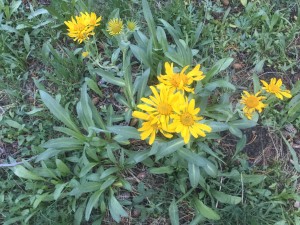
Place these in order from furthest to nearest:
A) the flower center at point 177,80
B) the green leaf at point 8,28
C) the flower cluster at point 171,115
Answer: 1. the green leaf at point 8,28
2. the flower center at point 177,80
3. the flower cluster at point 171,115

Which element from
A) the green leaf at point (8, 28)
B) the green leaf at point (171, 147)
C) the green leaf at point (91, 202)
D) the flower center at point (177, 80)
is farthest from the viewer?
the green leaf at point (8, 28)

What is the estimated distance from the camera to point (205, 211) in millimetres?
2248

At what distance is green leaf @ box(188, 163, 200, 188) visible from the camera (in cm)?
221

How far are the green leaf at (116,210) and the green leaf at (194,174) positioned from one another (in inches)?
16.3

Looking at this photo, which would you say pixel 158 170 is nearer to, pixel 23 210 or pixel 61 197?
pixel 61 197

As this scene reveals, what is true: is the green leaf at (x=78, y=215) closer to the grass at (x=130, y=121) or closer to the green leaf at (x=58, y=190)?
the grass at (x=130, y=121)

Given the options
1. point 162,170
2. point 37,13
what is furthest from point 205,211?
point 37,13

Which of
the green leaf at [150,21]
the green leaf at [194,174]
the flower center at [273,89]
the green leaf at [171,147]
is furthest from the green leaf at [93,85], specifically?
the flower center at [273,89]

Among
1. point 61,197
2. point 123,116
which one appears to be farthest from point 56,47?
point 61,197

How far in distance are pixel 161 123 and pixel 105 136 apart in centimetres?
68

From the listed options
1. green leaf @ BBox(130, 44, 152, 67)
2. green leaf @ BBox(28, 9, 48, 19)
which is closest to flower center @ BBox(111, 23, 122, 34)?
green leaf @ BBox(130, 44, 152, 67)

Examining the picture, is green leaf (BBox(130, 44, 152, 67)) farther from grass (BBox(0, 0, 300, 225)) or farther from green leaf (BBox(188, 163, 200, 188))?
green leaf (BBox(188, 163, 200, 188))

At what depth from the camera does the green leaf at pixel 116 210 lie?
89.6 inches

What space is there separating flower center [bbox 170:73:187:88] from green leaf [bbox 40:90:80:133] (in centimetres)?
72
